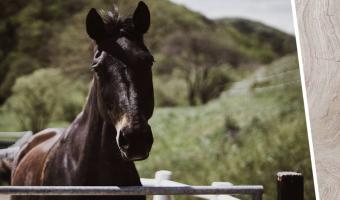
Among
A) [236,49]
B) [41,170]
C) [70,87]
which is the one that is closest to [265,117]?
[236,49]

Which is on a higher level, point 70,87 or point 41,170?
point 70,87

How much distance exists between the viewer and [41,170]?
1914 mm

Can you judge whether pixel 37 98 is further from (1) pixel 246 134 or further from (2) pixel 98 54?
(1) pixel 246 134

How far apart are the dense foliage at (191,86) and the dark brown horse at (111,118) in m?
0.55

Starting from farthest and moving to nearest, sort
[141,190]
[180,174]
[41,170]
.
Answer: [180,174] → [41,170] → [141,190]

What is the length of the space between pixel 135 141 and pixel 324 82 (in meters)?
1.29

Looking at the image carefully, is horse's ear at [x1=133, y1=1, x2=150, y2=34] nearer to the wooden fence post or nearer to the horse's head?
the horse's head

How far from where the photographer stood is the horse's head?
4.78 ft

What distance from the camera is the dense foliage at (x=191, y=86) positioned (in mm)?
2355

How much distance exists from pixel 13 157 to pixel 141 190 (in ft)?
4.29

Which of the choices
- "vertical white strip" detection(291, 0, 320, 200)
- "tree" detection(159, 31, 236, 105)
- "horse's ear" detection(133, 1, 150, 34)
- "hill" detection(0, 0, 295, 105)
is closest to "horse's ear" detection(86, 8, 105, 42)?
"horse's ear" detection(133, 1, 150, 34)

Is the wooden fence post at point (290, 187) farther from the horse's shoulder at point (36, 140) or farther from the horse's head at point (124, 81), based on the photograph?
the horse's shoulder at point (36, 140)

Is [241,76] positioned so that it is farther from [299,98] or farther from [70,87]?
[70,87]

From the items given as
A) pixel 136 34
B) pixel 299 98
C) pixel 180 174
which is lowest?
pixel 180 174
